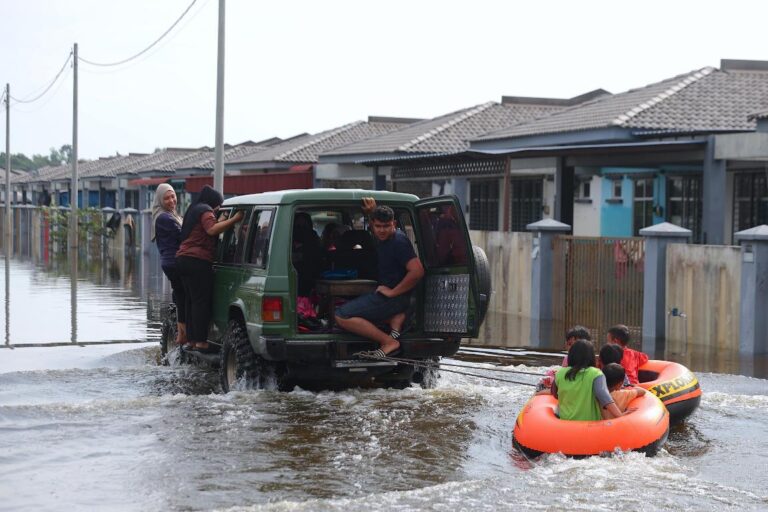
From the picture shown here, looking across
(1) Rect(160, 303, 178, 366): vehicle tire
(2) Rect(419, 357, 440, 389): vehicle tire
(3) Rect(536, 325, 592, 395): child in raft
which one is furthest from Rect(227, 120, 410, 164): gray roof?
(3) Rect(536, 325, 592, 395): child in raft

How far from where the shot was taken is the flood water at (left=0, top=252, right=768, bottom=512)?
7871 mm

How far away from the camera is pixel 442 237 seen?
1164 centimetres


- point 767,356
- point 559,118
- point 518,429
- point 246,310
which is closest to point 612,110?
point 559,118

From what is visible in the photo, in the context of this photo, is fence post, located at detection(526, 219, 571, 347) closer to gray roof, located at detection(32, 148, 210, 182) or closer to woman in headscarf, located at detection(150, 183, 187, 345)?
woman in headscarf, located at detection(150, 183, 187, 345)

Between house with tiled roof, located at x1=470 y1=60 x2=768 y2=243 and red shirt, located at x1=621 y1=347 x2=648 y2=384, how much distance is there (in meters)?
12.3

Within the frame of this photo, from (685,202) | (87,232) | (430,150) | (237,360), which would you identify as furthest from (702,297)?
(87,232)

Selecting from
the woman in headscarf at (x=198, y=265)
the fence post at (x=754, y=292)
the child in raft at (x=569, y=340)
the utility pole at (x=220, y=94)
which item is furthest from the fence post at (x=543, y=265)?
the utility pole at (x=220, y=94)

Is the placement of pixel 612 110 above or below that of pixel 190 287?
above

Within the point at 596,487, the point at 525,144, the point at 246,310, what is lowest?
the point at 596,487

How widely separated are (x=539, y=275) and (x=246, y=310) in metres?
9.42

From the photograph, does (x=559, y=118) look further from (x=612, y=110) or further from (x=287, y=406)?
(x=287, y=406)

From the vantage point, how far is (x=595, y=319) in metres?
18.8

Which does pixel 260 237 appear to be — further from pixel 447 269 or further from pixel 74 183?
pixel 74 183

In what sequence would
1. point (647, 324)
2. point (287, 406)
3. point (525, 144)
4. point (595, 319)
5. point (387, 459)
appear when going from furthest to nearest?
point (525, 144)
point (595, 319)
point (647, 324)
point (287, 406)
point (387, 459)
